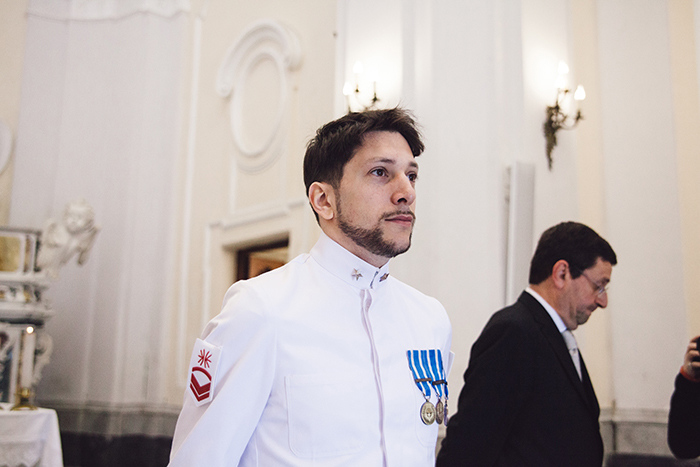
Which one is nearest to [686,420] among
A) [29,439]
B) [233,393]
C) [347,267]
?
[347,267]

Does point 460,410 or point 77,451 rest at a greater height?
point 460,410

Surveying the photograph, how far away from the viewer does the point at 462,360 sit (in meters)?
4.00

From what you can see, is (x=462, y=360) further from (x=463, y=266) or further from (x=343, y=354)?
(x=343, y=354)

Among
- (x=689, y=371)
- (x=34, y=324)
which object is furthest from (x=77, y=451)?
(x=689, y=371)

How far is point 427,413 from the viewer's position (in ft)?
5.07

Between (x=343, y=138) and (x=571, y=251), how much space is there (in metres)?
1.27

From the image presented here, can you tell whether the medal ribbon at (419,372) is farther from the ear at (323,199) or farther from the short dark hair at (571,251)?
the short dark hair at (571,251)

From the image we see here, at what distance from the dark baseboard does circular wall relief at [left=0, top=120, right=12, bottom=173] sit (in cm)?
295

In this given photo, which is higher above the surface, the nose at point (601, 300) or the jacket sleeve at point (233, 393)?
the nose at point (601, 300)

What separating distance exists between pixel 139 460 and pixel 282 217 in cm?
284

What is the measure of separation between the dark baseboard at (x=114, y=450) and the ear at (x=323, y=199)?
5.48 m

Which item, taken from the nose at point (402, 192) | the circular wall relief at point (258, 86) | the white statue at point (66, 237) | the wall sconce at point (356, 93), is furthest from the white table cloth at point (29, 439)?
the nose at point (402, 192)

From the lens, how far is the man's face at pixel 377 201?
156 centimetres

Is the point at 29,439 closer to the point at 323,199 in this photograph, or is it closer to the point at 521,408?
the point at 521,408
